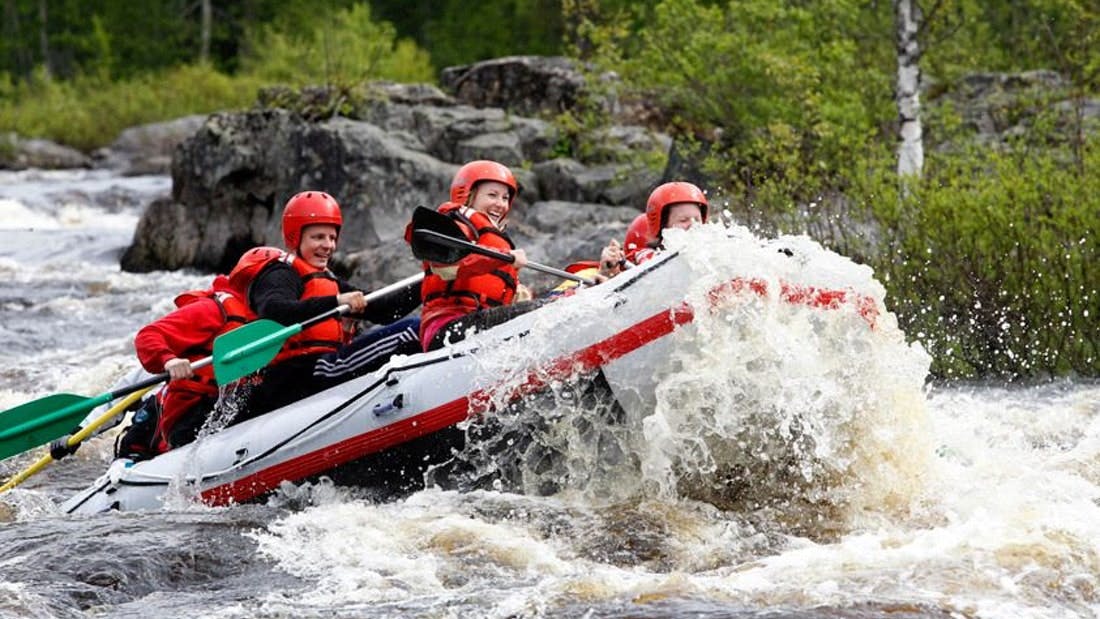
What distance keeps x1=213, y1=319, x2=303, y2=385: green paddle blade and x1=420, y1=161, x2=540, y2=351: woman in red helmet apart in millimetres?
762

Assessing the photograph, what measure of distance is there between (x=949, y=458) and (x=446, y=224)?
2612 millimetres

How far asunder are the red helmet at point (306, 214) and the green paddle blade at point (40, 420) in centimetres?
120

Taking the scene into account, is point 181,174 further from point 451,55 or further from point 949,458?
point 451,55

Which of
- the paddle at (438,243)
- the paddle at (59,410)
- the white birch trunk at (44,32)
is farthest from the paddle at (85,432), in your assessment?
the white birch trunk at (44,32)

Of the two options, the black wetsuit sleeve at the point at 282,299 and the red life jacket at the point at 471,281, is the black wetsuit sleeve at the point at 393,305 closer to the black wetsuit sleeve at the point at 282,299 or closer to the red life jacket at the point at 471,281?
the red life jacket at the point at 471,281

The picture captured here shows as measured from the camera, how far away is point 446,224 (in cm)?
702

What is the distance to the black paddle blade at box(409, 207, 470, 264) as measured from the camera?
22.6 ft

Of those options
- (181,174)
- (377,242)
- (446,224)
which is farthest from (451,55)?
(446,224)

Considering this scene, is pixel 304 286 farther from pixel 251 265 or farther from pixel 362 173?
pixel 362 173

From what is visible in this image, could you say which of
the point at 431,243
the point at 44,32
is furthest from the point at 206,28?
the point at 431,243

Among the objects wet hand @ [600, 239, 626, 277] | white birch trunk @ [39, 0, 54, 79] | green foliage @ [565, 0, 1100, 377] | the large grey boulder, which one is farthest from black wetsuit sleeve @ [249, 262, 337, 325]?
white birch trunk @ [39, 0, 54, 79]

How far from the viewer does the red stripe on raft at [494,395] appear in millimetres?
6133

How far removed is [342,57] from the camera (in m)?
19.4

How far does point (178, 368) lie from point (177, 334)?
0.28 meters
